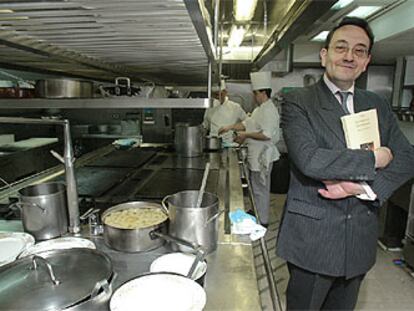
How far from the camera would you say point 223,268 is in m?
0.99

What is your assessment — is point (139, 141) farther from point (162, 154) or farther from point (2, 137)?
point (2, 137)

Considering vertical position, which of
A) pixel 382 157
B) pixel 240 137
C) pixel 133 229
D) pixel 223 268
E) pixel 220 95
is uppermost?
pixel 220 95

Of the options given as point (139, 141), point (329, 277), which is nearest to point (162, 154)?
point (139, 141)

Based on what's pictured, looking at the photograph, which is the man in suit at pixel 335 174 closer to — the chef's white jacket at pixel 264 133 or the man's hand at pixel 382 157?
the man's hand at pixel 382 157

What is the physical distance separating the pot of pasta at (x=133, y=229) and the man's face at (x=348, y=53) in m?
0.98

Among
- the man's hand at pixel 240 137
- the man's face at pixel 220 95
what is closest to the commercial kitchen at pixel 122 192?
the man's face at pixel 220 95

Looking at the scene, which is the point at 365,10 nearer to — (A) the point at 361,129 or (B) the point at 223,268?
(A) the point at 361,129

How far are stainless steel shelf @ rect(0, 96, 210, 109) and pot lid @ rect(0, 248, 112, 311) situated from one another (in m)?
0.55

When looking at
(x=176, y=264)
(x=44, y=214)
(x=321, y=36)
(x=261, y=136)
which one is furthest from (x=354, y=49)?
(x=321, y=36)

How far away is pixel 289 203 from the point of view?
144cm

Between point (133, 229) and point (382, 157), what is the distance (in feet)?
3.55

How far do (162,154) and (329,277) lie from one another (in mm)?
1952

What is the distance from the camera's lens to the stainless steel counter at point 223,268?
84 cm

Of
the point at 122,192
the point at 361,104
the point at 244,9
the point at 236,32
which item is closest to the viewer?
the point at 361,104
